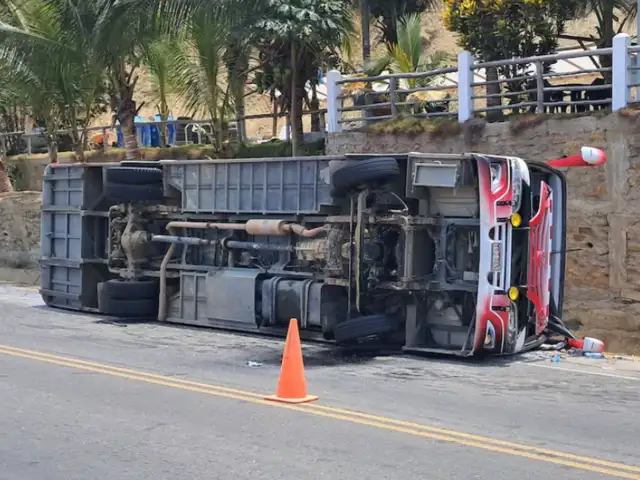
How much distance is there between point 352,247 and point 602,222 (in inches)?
195

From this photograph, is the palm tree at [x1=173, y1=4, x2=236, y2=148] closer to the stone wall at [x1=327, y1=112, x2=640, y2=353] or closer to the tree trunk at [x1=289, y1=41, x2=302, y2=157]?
the tree trunk at [x1=289, y1=41, x2=302, y2=157]

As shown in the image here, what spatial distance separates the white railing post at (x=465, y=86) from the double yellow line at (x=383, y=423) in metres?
8.64

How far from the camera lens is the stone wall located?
49.2 ft

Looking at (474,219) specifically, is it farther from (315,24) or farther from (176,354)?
(315,24)

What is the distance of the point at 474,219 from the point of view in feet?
38.2

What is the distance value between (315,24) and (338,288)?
9103 mm

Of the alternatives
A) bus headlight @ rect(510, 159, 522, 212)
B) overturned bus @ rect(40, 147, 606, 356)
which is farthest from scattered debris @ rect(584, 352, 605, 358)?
bus headlight @ rect(510, 159, 522, 212)

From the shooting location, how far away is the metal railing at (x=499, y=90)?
15.4 metres

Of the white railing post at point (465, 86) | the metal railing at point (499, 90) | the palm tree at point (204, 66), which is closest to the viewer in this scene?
the metal railing at point (499, 90)

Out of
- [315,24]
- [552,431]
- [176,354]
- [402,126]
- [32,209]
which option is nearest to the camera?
[552,431]

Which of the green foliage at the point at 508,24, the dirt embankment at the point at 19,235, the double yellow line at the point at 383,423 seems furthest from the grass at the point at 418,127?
the dirt embankment at the point at 19,235

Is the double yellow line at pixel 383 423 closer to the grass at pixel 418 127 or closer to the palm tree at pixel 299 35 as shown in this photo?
the grass at pixel 418 127

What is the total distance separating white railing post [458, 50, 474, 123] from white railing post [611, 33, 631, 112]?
8.79 ft

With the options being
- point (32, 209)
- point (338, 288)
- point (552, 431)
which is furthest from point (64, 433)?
point (32, 209)
